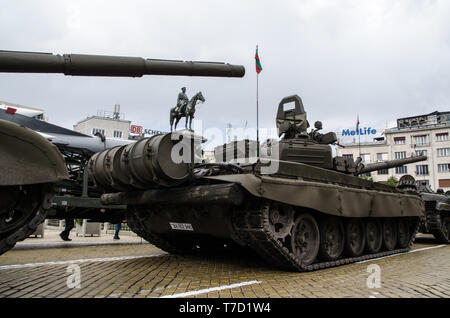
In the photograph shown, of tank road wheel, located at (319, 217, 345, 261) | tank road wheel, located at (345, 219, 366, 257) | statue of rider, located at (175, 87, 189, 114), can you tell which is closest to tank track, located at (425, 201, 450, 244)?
tank road wheel, located at (345, 219, 366, 257)

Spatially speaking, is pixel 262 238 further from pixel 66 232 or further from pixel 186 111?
pixel 66 232

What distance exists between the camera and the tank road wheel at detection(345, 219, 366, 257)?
8.23 meters

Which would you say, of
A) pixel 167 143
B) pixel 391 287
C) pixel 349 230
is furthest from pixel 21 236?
pixel 349 230

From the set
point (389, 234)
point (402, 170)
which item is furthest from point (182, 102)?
point (402, 170)

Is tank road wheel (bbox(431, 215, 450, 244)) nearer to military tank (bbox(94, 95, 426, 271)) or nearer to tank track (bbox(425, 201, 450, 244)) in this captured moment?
tank track (bbox(425, 201, 450, 244))

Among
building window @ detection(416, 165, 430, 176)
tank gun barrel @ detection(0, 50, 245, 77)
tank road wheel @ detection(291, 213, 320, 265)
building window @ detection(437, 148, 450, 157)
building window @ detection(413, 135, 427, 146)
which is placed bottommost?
tank road wheel @ detection(291, 213, 320, 265)

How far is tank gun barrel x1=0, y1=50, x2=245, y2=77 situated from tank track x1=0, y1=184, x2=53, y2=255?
4.79 feet

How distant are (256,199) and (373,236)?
4695 mm

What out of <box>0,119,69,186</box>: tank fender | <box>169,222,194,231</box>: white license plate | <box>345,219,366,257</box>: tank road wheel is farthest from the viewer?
<box>345,219,366,257</box>: tank road wheel

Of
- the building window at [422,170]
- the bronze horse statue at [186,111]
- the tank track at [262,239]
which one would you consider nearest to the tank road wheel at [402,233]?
the tank track at [262,239]

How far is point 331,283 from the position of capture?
5.48 meters

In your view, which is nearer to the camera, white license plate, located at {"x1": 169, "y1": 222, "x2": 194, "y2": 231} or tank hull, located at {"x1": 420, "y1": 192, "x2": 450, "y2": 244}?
white license plate, located at {"x1": 169, "y1": 222, "x2": 194, "y2": 231}
